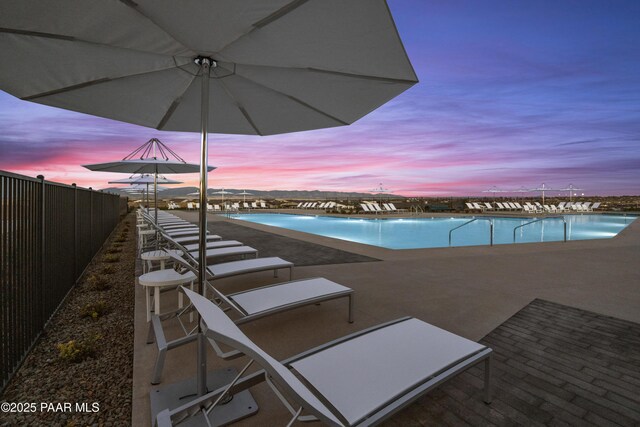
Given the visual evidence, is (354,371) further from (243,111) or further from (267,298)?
(243,111)

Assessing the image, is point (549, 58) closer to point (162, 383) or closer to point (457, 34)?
point (457, 34)

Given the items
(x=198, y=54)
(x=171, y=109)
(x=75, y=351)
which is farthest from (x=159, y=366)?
(x=171, y=109)

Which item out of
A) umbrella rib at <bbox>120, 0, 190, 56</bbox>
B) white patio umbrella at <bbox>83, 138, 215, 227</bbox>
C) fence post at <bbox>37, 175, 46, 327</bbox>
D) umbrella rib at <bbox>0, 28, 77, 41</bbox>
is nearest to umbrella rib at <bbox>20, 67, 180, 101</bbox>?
umbrella rib at <bbox>0, 28, 77, 41</bbox>

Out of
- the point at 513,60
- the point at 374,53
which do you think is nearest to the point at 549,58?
the point at 513,60

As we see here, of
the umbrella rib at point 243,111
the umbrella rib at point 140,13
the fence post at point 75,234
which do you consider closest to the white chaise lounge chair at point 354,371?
the umbrella rib at point 140,13

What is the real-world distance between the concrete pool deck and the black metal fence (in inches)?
35.8

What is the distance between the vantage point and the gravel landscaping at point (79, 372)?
201cm

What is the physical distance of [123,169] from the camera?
6.64 meters

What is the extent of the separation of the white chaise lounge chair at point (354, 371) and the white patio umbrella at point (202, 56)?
455 millimetres

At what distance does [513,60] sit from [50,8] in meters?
23.5

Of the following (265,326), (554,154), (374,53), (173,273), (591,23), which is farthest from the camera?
(554,154)

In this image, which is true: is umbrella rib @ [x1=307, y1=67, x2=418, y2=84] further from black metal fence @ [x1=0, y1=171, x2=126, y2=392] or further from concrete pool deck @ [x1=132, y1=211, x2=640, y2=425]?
black metal fence @ [x1=0, y1=171, x2=126, y2=392]

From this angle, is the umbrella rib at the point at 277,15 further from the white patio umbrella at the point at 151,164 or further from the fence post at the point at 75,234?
the fence post at the point at 75,234

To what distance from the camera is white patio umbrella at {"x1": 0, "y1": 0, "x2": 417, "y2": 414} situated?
1.58 meters
